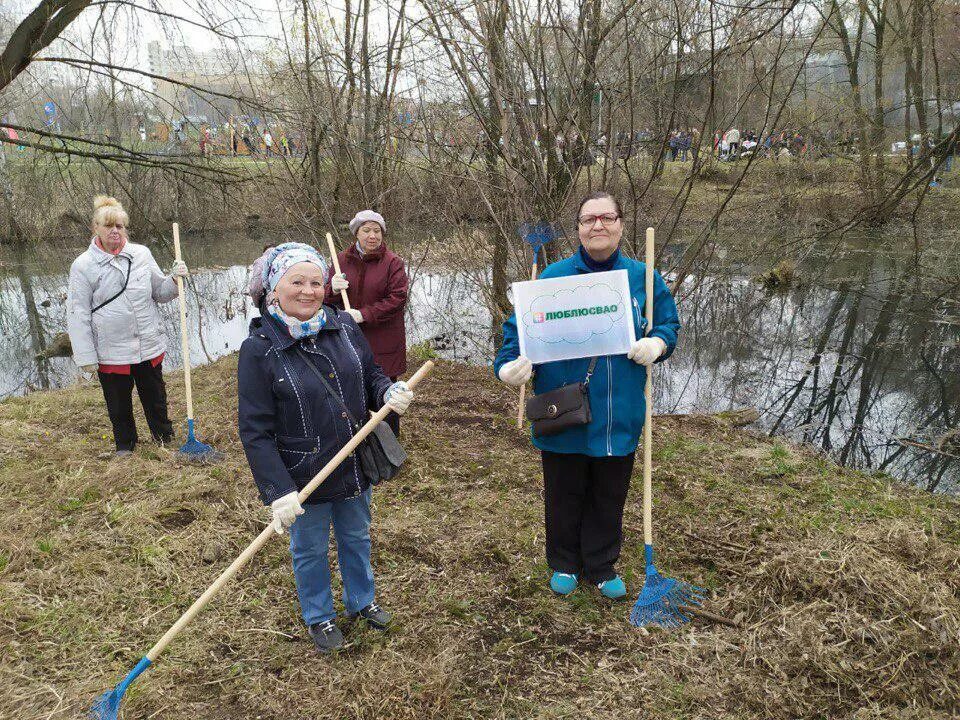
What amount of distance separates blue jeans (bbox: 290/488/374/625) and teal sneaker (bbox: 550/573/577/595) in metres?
1.02

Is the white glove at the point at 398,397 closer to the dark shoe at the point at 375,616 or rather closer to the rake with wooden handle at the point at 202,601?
the rake with wooden handle at the point at 202,601

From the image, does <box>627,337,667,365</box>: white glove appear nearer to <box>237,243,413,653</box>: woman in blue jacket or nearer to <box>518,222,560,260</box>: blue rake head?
<box>237,243,413,653</box>: woman in blue jacket

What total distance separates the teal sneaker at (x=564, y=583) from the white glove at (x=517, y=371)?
1175 millimetres

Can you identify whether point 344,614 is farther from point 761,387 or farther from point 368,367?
point 761,387

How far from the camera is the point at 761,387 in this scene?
8.35 metres

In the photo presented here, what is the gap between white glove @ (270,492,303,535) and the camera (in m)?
2.49

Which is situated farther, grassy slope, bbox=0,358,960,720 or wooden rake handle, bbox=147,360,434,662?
grassy slope, bbox=0,358,960,720

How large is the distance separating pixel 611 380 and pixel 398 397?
3.36 feet

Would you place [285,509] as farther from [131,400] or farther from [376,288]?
[131,400]

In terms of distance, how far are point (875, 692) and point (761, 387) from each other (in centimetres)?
619

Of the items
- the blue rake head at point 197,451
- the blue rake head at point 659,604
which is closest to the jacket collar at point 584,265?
the blue rake head at point 659,604

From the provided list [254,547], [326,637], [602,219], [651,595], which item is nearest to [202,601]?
[254,547]

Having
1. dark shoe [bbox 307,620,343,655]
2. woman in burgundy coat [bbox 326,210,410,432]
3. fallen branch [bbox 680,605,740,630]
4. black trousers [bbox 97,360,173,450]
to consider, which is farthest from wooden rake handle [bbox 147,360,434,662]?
black trousers [bbox 97,360,173,450]

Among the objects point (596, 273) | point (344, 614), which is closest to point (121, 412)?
point (344, 614)
